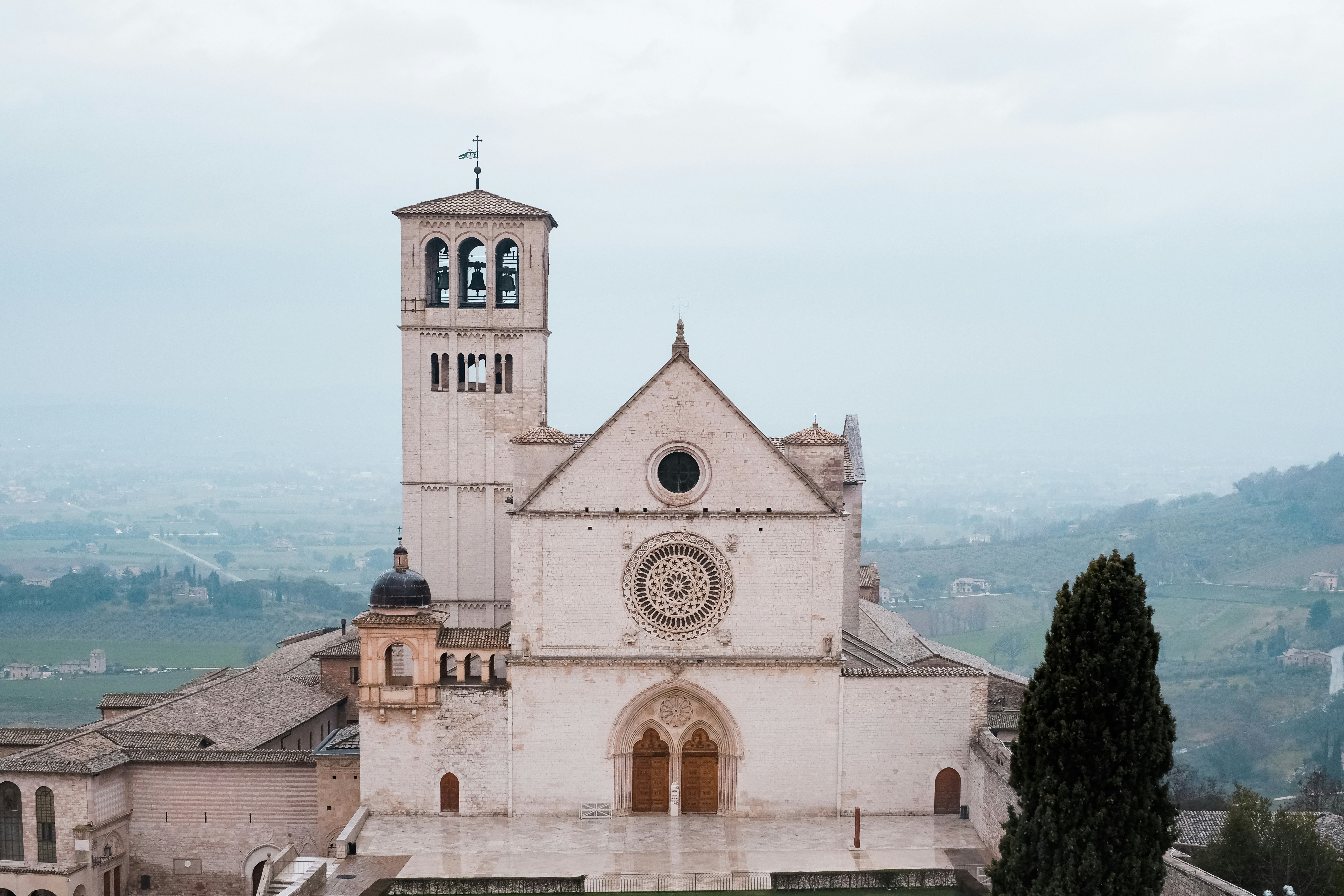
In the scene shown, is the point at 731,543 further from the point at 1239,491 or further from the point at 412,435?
the point at 1239,491

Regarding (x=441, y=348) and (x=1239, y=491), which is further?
(x=1239, y=491)

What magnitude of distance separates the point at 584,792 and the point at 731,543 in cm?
693

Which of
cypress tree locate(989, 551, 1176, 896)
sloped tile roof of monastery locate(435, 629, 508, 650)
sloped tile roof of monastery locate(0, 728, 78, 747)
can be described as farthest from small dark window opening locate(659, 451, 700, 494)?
sloped tile roof of monastery locate(0, 728, 78, 747)

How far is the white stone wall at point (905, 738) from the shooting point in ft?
104

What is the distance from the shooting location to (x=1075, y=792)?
71.6 ft

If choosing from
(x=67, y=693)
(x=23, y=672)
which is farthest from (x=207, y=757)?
(x=23, y=672)

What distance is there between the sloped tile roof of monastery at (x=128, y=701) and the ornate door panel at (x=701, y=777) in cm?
1667

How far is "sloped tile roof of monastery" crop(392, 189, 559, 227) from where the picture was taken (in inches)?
1559

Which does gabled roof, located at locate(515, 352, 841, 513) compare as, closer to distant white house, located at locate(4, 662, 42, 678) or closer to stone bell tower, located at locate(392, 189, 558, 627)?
stone bell tower, located at locate(392, 189, 558, 627)

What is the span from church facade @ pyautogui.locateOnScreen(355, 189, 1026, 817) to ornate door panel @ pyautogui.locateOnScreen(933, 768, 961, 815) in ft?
0.19

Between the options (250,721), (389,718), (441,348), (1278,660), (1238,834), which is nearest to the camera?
(1238,834)

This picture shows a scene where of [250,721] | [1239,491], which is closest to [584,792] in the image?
[250,721]

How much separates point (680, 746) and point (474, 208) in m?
17.3

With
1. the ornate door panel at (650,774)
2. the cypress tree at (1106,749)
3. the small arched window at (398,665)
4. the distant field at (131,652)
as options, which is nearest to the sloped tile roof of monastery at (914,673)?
the ornate door panel at (650,774)
